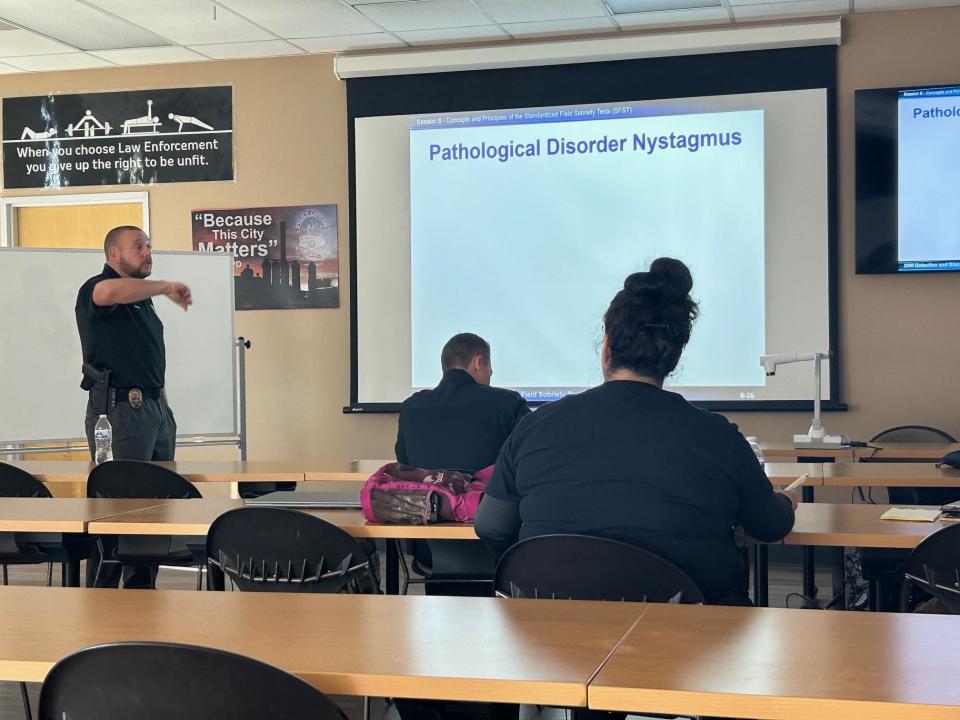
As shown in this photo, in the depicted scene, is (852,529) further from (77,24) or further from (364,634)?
(77,24)

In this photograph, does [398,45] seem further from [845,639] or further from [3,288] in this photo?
[845,639]

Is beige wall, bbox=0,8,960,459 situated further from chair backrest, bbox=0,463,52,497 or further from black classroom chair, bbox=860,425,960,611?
chair backrest, bbox=0,463,52,497

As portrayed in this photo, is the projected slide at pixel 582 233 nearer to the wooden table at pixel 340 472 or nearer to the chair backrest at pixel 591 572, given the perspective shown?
the wooden table at pixel 340 472

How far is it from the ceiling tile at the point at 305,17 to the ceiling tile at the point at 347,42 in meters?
0.08

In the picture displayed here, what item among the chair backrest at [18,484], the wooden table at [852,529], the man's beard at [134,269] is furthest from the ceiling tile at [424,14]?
the wooden table at [852,529]

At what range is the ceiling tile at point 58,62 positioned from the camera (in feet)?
22.1

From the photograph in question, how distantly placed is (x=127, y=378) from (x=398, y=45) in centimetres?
287

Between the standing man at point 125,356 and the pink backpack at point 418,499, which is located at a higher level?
the standing man at point 125,356

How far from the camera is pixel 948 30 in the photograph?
5773 mm

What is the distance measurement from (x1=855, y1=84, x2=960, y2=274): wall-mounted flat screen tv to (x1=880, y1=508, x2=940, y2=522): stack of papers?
127 inches

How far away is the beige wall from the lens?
591 cm

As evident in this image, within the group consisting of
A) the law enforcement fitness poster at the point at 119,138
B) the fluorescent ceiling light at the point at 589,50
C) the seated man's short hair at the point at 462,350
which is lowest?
the seated man's short hair at the point at 462,350

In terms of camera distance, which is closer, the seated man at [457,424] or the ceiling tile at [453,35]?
the seated man at [457,424]

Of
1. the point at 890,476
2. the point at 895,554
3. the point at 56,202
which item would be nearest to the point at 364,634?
the point at 895,554
